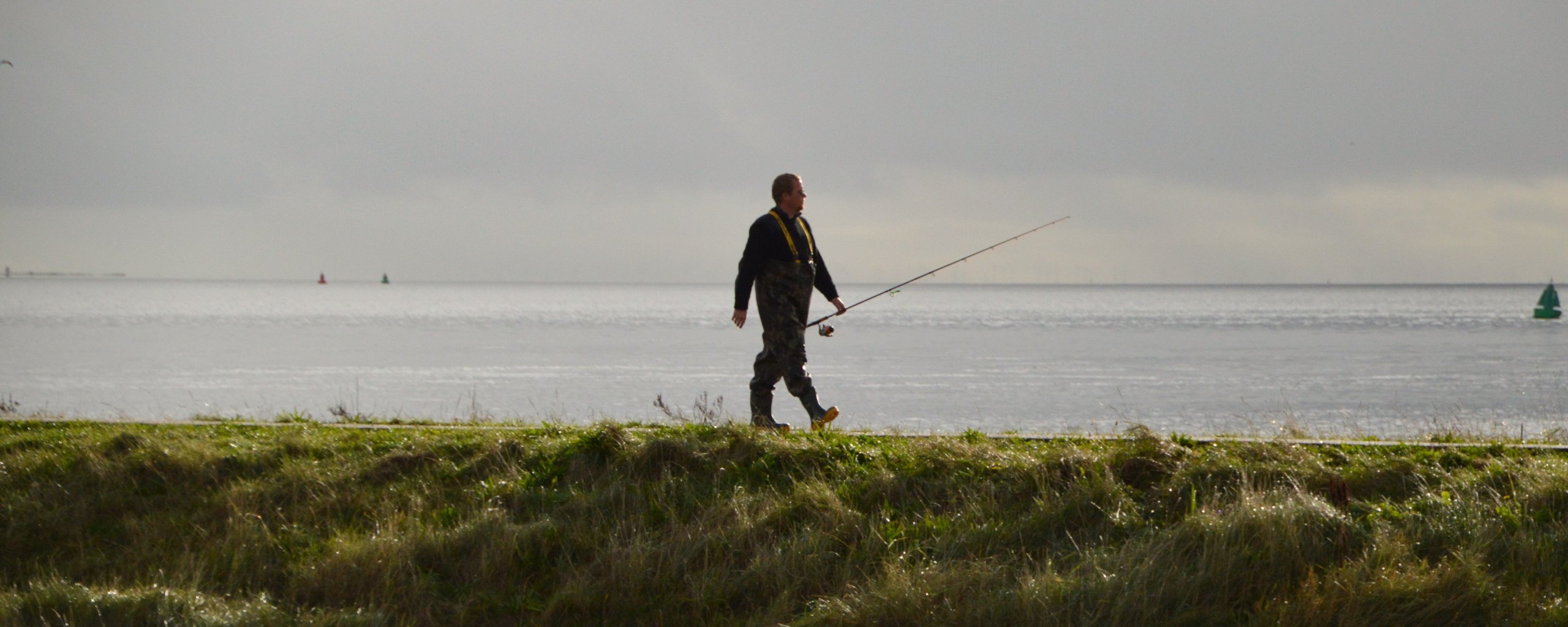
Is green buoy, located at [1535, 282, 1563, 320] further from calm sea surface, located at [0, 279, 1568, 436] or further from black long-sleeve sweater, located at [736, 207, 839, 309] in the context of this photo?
black long-sleeve sweater, located at [736, 207, 839, 309]

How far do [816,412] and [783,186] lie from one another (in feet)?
5.39

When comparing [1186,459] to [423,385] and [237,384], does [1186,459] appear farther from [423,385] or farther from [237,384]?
[237,384]

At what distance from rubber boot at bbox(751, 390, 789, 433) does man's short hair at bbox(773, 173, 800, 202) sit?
1.41 metres

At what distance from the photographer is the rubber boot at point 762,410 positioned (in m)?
8.88

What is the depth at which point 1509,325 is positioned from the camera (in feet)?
177

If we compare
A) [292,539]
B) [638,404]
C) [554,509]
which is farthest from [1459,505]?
[638,404]

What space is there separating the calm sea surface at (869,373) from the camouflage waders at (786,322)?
8.65 feet

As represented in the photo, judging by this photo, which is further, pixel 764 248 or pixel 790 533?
pixel 764 248

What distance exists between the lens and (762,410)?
9.06 m

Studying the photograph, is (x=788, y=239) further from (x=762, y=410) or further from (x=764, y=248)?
(x=762, y=410)

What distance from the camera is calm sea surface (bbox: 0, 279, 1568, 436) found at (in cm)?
1616

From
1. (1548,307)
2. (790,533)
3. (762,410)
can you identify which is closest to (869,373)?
(762,410)

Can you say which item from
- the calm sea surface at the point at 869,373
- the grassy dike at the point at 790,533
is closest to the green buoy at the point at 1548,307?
the calm sea surface at the point at 869,373

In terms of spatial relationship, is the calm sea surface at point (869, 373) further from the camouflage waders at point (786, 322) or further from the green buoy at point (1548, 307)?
the green buoy at point (1548, 307)
